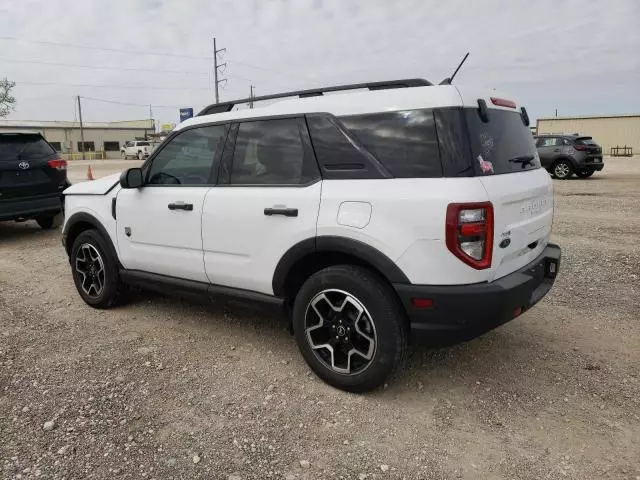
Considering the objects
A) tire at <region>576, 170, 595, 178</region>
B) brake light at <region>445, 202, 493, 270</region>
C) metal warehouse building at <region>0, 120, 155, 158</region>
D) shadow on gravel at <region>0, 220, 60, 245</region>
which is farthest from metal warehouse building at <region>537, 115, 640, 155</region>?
metal warehouse building at <region>0, 120, 155, 158</region>

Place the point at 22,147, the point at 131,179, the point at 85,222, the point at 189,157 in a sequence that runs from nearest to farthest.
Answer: the point at 189,157 < the point at 131,179 < the point at 85,222 < the point at 22,147

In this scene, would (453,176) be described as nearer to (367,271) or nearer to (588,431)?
(367,271)

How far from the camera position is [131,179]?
412 cm

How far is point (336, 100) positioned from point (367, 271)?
3.64 feet

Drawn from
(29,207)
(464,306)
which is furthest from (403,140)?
(29,207)

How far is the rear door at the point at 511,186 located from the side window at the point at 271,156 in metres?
1.03

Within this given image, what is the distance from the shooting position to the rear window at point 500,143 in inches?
111

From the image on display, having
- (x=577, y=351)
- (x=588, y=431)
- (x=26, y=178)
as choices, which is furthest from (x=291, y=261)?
(x=26, y=178)

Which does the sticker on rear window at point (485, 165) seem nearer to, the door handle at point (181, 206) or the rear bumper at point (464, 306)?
the rear bumper at point (464, 306)

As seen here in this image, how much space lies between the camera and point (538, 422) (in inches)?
114

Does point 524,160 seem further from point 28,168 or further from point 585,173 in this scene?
point 585,173

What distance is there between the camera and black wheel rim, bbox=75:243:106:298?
4.69 metres

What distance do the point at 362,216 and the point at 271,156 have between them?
2.99ft

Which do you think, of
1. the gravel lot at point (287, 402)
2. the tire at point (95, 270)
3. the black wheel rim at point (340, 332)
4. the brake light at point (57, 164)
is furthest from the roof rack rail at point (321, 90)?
the brake light at point (57, 164)
